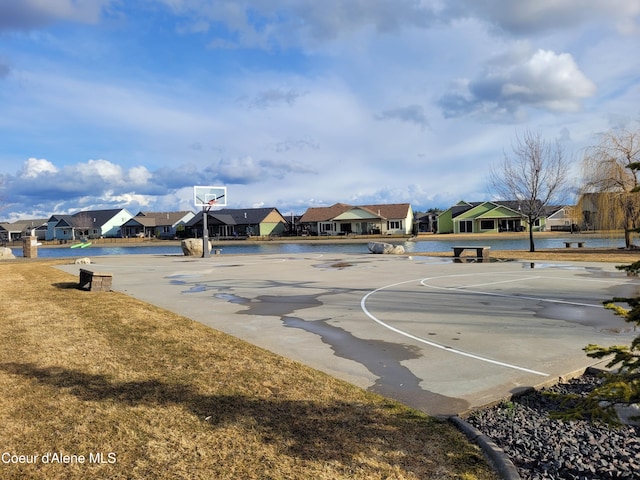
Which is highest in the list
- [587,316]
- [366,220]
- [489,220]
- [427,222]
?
[366,220]

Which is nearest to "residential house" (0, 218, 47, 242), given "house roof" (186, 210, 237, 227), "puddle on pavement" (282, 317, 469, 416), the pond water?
"house roof" (186, 210, 237, 227)

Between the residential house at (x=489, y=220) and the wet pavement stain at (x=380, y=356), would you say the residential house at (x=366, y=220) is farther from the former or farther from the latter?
the wet pavement stain at (x=380, y=356)

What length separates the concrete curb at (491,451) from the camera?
134 inches

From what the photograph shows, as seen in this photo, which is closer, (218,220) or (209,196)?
(209,196)

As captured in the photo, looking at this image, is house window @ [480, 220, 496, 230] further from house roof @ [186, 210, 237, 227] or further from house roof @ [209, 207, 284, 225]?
house roof @ [186, 210, 237, 227]

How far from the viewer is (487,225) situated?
7712cm

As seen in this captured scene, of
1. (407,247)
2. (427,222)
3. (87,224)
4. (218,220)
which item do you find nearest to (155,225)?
(87,224)

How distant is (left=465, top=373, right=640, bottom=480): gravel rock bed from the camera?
11.4ft

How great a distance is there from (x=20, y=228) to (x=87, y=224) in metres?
31.1

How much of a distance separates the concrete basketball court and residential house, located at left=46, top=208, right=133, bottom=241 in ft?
311

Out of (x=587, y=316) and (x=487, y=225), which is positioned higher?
(x=487, y=225)

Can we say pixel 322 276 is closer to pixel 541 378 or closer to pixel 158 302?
pixel 158 302

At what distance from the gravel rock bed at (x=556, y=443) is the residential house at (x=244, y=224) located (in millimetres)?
85681

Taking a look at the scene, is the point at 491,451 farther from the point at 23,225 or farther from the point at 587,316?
the point at 23,225
